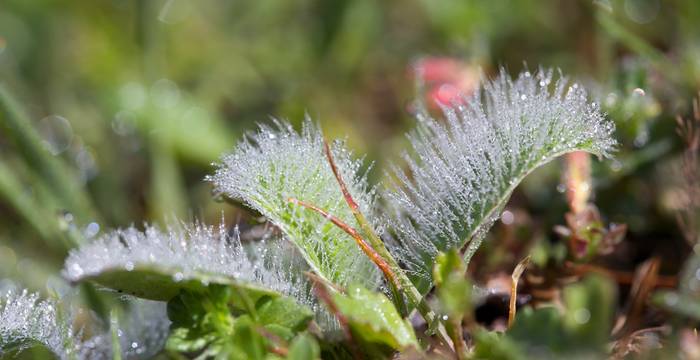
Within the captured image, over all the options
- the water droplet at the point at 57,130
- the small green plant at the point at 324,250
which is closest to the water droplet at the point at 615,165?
the small green plant at the point at 324,250

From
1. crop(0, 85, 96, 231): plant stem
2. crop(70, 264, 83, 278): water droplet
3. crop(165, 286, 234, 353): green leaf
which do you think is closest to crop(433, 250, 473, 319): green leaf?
crop(165, 286, 234, 353): green leaf

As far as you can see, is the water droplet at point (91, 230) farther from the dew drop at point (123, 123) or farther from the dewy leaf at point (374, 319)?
the dew drop at point (123, 123)

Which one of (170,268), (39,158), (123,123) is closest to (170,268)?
(170,268)

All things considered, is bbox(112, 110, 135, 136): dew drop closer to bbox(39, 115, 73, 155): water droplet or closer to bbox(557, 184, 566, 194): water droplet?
bbox(39, 115, 73, 155): water droplet

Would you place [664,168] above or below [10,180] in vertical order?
below

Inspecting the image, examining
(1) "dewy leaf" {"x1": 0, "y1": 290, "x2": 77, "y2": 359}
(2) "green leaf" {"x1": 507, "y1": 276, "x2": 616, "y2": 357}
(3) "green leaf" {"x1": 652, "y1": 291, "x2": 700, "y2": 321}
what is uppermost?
(1) "dewy leaf" {"x1": 0, "y1": 290, "x2": 77, "y2": 359}

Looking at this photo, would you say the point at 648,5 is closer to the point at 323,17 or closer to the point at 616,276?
the point at 323,17

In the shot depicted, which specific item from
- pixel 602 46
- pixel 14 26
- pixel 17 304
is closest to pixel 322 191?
pixel 17 304
